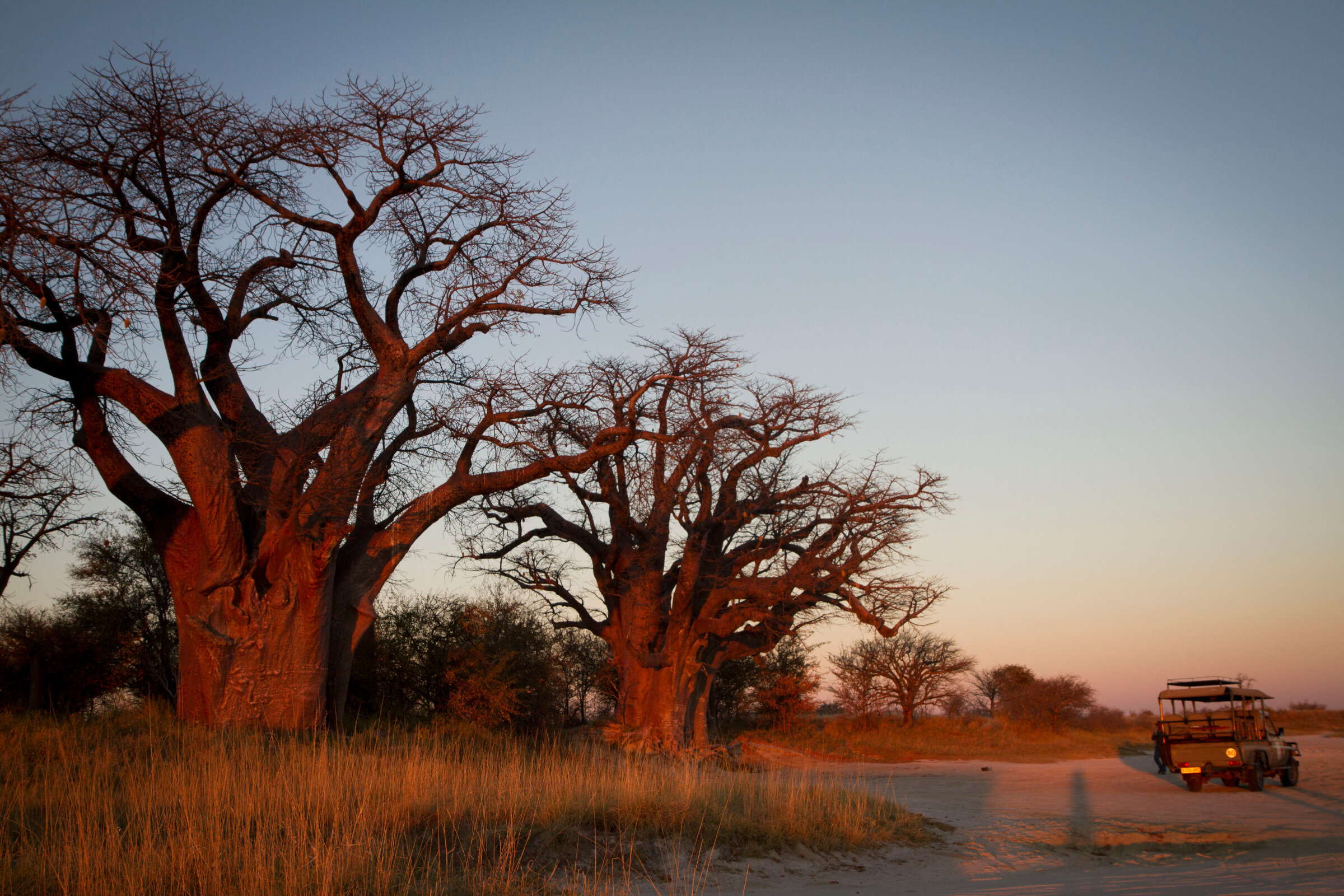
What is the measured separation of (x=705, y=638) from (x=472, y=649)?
4255mm

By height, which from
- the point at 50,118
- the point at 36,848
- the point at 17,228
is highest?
the point at 50,118

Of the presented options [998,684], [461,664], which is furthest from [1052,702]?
[461,664]

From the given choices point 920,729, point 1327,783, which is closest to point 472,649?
point 1327,783

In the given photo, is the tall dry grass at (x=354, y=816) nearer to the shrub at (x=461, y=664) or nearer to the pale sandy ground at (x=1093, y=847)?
the pale sandy ground at (x=1093, y=847)

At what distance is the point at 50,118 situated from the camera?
9344 mm

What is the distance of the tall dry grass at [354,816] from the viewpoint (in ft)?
15.0

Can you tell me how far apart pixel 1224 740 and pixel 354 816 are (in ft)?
43.9

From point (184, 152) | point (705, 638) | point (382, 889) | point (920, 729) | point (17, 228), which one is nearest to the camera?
point (382, 889)

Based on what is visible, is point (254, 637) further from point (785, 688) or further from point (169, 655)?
point (785, 688)

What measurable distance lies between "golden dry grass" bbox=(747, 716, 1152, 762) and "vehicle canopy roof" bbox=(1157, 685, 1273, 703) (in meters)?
6.57

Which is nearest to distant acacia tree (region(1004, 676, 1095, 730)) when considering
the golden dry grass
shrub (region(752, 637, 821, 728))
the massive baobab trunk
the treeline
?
the golden dry grass

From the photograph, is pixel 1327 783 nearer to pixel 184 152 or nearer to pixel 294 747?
pixel 294 747

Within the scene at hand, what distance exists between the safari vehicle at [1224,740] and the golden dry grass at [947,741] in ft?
22.9

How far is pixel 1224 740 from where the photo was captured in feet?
43.9
